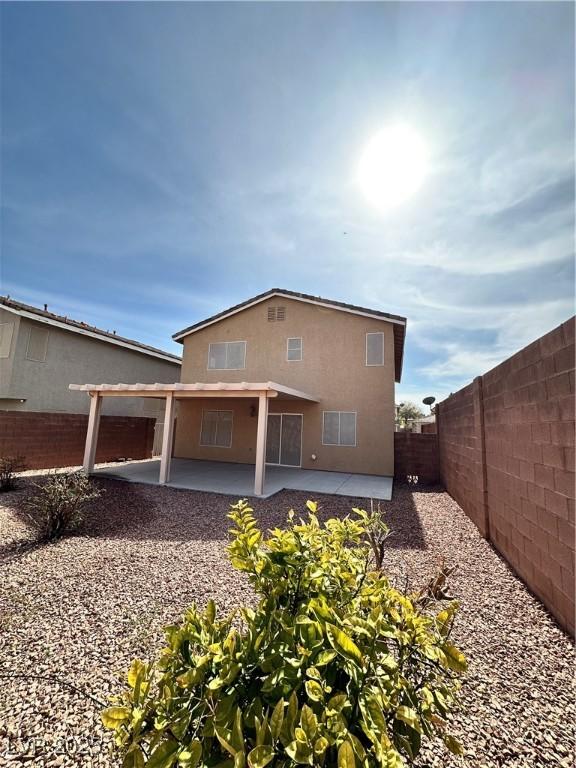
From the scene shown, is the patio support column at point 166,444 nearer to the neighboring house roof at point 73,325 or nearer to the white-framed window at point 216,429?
the white-framed window at point 216,429

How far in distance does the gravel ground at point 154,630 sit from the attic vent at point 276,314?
10.5 meters

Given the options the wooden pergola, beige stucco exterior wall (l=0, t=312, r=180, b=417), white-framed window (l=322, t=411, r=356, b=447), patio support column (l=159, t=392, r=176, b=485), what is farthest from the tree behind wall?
patio support column (l=159, t=392, r=176, b=485)

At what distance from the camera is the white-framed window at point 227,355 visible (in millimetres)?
15523

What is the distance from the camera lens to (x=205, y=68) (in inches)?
267

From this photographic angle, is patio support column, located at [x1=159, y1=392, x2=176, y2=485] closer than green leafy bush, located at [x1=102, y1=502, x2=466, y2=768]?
No

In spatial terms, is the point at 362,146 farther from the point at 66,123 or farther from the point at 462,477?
the point at 462,477

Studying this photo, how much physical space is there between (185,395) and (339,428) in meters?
6.48

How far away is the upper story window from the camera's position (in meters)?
13.0

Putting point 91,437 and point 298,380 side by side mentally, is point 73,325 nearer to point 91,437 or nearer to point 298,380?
point 91,437

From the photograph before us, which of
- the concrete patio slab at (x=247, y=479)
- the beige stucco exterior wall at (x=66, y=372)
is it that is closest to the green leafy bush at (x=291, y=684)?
the concrete patio slab at (x=247, y=479)

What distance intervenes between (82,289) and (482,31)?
16238 mm

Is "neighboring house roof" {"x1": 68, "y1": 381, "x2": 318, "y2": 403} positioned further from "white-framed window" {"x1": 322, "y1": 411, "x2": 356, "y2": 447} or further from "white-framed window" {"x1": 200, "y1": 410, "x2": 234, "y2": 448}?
"white-framed window" {"x1": 200, "y1": 410, "x2": 234, "y2": 448}

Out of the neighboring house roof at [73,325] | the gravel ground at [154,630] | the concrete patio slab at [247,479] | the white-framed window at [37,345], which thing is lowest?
the gravel ground at [154,630]

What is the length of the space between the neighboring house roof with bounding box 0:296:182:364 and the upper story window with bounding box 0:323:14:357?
27.6 inches
